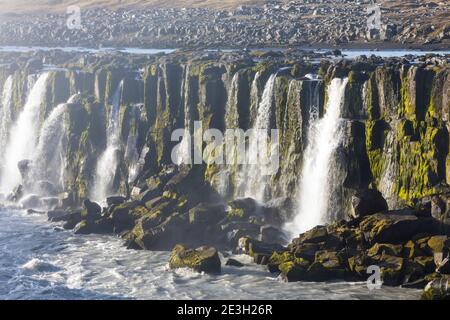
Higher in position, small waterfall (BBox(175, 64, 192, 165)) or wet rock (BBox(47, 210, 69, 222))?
small waterfall (BBox(175, 64, 192, 165))

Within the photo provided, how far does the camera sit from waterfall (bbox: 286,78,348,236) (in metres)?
65.4

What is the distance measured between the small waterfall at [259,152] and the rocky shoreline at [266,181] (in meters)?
0.42

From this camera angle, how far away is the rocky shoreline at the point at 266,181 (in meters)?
56.4

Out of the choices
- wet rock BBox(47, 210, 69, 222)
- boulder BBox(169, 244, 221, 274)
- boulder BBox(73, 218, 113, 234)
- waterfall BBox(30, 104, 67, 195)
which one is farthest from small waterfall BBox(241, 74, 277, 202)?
waterfall BBox(30, 104, 67, 195)

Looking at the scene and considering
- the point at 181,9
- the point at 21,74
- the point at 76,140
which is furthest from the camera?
the point at 181,9

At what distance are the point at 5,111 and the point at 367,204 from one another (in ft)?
162

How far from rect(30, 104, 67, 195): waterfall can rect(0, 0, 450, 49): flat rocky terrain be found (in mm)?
32049

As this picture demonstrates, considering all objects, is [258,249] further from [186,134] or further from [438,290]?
[186,134]

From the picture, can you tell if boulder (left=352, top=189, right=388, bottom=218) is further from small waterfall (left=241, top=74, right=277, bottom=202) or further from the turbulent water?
small waterfall (left=241, top=74, right=277, bottom=202)

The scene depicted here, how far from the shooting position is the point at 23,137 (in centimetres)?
9231
